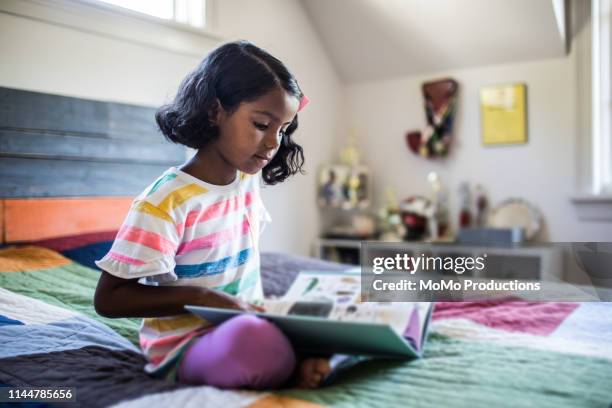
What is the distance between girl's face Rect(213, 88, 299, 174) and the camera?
63 centimetres

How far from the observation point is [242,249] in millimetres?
798

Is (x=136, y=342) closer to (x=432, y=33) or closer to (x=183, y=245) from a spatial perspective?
(x=183, y=245)

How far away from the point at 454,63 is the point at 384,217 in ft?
2.65

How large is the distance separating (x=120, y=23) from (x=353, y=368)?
636 mm

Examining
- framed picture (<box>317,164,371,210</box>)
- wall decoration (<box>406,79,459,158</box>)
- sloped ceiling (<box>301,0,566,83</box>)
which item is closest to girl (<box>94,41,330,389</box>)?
sloped ceiling (<box>301,0,566,83</box>)

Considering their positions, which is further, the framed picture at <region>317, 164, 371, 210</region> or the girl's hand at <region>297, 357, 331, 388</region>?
the framed picture at <region>317, 164, 371, 210</region>

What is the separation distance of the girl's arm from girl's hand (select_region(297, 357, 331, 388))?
10 cm

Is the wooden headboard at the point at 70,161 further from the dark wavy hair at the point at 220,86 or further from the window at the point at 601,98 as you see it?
the window at the point at 601,98

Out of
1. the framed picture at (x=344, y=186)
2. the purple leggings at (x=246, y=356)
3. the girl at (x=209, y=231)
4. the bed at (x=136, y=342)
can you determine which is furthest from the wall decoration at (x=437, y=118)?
the purple leggings at (x=246, y=356)

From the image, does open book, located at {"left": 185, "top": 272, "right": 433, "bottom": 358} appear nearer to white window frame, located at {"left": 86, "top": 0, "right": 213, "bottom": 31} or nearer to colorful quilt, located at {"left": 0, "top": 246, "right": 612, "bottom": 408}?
colorful quilt, located at {"left": 0, "top": 246, "right": 612, "bottom": 408}

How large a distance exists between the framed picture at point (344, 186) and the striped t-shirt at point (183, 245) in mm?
1598

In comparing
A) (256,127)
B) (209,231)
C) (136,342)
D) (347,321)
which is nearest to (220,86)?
(256,127)

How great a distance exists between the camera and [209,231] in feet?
2.44

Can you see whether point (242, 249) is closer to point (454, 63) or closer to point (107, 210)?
point (107, 210)
